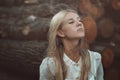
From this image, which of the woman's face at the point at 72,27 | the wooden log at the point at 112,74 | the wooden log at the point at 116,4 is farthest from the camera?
the wooden log at the point at 112,74

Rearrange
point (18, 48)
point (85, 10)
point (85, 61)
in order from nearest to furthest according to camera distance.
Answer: point (85, 61)
point (85, 10)
point (18, 48)

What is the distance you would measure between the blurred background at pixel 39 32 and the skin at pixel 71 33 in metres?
0.34

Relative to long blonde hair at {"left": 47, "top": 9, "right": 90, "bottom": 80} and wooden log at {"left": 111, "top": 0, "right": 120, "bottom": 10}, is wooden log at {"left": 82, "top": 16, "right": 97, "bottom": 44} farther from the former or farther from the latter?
long blonde hair at {"left": 47, "top": 9, "right": 90, "bottom": 80}

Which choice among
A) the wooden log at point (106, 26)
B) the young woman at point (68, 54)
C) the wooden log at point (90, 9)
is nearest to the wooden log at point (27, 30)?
the wooden log at point (90, 9)

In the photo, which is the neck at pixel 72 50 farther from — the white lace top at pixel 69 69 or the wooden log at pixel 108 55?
the wooden log at pixel 108 55

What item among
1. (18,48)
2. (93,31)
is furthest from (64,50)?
(18,48)

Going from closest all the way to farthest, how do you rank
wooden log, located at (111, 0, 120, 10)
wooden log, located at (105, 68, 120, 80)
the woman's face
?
the woman's face < wooden log, located at (111, 0, 120, 10) < wooden log, located at (105, 68, 120, 80)

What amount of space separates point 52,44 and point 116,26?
603 millimetres

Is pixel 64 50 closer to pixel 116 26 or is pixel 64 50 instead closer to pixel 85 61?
pixel 85 61

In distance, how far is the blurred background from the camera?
95.1 inches

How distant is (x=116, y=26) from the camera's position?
2.44 meters

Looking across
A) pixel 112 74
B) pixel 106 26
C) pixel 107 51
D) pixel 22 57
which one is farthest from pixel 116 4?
pixel 22 57

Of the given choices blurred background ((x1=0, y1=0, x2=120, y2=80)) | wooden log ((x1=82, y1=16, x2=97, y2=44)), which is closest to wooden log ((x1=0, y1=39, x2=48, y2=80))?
blurred background ((x1=0, y1=0, x2=120, y2=80))

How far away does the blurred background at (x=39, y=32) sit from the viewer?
2416 mm
